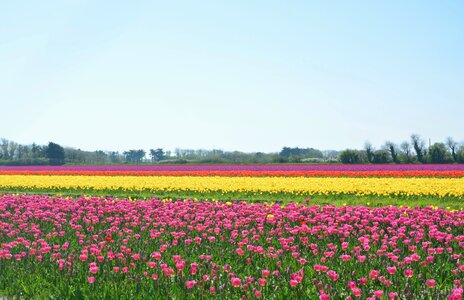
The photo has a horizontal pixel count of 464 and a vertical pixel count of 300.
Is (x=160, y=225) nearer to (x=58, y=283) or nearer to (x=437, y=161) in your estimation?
(x=58, y=283)

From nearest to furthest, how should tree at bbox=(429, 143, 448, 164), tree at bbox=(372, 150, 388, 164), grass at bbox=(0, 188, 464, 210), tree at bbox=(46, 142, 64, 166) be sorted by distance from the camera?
grass at bbox=(0, 188, 464, 210) → tree at bbox=(429, 143, 448, 164) → tree at bbox=(372, 150, 388, 164) → tree at bbox=(46, 142, 64, 166)

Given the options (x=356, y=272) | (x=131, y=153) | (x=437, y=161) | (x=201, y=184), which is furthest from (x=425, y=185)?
(x=131, y=153)

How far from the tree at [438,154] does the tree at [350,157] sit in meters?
6.97

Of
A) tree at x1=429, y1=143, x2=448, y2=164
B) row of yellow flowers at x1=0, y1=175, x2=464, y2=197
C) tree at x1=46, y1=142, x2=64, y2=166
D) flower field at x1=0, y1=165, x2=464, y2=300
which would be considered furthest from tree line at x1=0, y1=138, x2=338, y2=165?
flower field at x1=0, y1=165, x2=464, y2=300

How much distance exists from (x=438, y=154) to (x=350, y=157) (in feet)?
27.9

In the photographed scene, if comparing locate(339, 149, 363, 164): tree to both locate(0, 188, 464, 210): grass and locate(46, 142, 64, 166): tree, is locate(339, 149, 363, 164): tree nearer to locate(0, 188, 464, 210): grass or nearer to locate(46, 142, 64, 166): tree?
locate(0, 188, 464, 210): grass

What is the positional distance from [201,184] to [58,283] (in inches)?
576

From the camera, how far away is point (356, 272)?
6.91 meters

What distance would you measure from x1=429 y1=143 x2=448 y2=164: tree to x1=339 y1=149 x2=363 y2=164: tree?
6969 millimetres

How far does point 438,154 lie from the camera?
176 feet

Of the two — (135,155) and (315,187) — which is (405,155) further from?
(135,155)

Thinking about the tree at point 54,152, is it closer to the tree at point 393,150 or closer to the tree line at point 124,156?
the tree line at point 124,156

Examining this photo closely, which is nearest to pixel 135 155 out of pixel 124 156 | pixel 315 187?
pixel 124 156

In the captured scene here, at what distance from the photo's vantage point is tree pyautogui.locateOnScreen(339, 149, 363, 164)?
54344 mm
